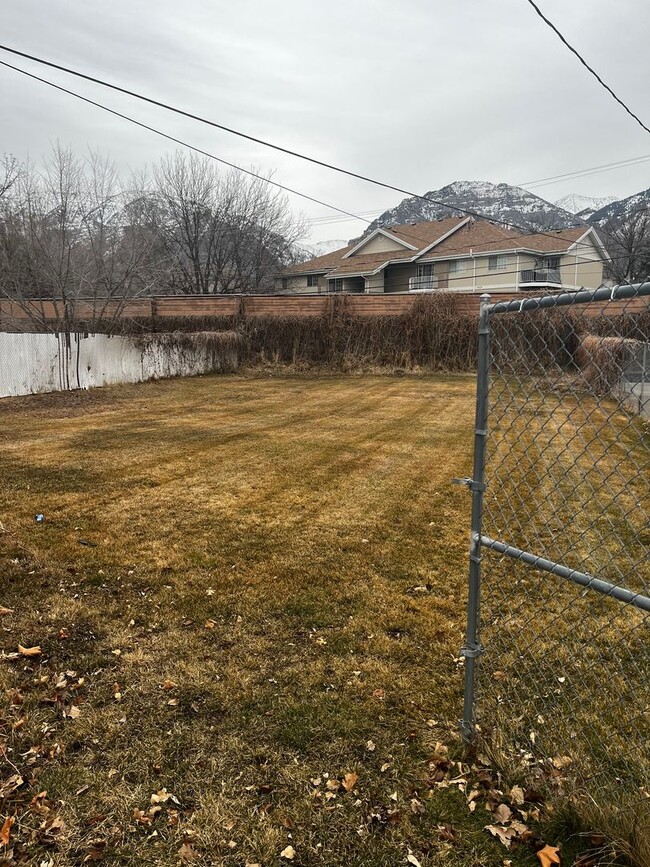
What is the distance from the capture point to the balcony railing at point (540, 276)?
31547 mm

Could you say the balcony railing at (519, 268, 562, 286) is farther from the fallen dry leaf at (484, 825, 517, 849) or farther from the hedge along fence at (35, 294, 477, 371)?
the fallen dry leaf at (484, 825, 517, 849)

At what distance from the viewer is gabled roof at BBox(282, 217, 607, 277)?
31.1 meters

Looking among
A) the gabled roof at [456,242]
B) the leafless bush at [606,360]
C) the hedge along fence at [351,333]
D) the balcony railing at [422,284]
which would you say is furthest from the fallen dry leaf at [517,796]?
the balcony railing at [422,284]

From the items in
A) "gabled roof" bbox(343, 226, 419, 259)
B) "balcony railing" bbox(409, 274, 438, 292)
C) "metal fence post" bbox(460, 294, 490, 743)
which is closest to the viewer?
"metal fence post" bbox(460, 294, 490, 743)

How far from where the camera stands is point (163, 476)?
6.55 metres

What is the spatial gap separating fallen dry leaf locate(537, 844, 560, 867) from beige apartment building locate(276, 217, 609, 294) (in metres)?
30.4

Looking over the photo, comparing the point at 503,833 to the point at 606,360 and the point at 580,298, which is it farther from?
the point at 606,360

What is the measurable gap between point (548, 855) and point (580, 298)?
6.31 feet

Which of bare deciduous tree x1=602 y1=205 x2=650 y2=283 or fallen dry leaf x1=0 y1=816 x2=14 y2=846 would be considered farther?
bare deciduous tree x1=602 y1=205 x2=650 y2=283

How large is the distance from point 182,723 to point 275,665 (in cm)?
60

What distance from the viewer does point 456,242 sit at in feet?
107

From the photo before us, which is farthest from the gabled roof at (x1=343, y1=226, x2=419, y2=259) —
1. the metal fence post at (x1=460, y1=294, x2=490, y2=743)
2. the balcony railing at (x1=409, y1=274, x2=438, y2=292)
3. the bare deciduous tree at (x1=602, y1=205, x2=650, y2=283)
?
the metal fence post at (x1=460, y1=294, x2=490, y2=743)

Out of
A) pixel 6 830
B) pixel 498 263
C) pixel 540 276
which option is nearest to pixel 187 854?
pixel 6 830

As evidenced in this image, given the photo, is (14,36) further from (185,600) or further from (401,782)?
(401,782)
